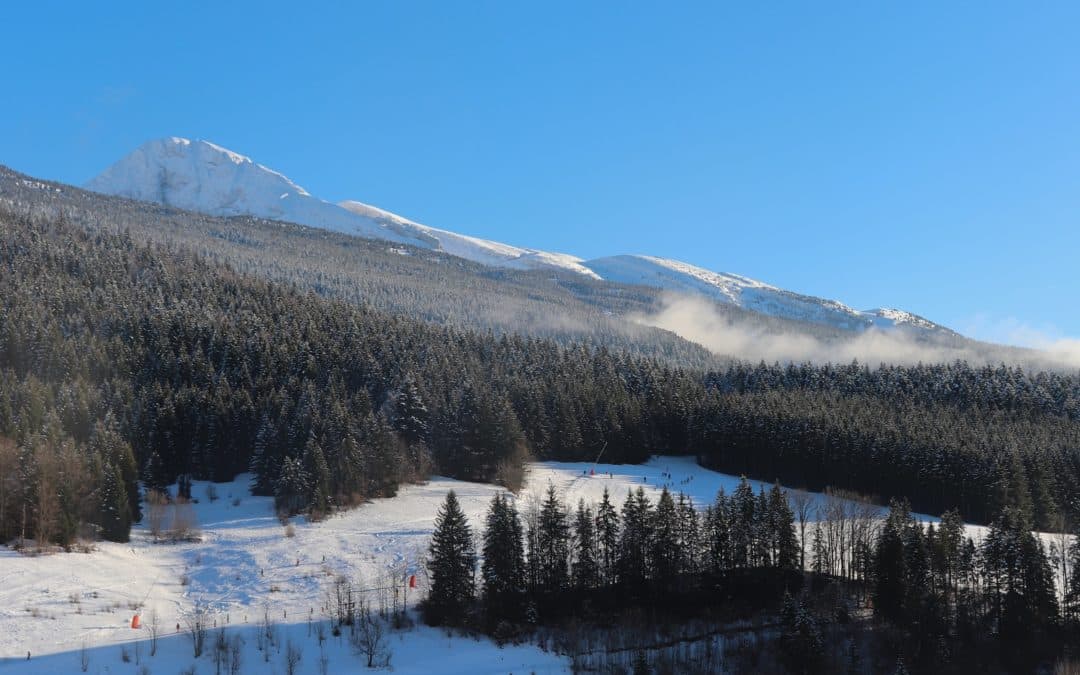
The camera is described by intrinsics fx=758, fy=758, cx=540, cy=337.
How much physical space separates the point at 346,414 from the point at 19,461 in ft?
109

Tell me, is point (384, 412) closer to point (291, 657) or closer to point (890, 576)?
point (291, 657)

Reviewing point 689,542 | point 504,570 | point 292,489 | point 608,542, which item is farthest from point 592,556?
point 292,489

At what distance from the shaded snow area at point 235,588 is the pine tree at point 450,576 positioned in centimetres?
212

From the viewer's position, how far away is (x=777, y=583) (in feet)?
215

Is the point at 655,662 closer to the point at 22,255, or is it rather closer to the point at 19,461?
the point at 19,461

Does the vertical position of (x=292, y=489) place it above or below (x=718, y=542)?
above

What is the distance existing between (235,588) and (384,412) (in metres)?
41.2

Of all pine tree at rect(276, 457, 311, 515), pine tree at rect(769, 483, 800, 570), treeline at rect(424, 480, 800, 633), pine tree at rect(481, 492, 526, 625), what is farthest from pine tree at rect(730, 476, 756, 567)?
pine tree at rect(276, 457, 311, 515)

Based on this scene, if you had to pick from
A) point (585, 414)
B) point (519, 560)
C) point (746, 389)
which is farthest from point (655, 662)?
point (746, 389)

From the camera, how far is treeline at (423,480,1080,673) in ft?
180

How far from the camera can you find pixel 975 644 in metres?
56.5

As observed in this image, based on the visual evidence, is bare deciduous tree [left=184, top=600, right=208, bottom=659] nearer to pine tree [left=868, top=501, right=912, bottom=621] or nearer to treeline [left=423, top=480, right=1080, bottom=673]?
treeline [left=423, top=480, right=1080, bottom=673]

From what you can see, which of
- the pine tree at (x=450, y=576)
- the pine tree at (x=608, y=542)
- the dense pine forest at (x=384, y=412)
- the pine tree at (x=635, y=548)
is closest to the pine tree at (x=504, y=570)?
the pine tree at (x=450, y=576)

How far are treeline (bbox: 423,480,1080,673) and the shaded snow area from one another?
6186 millimetres
